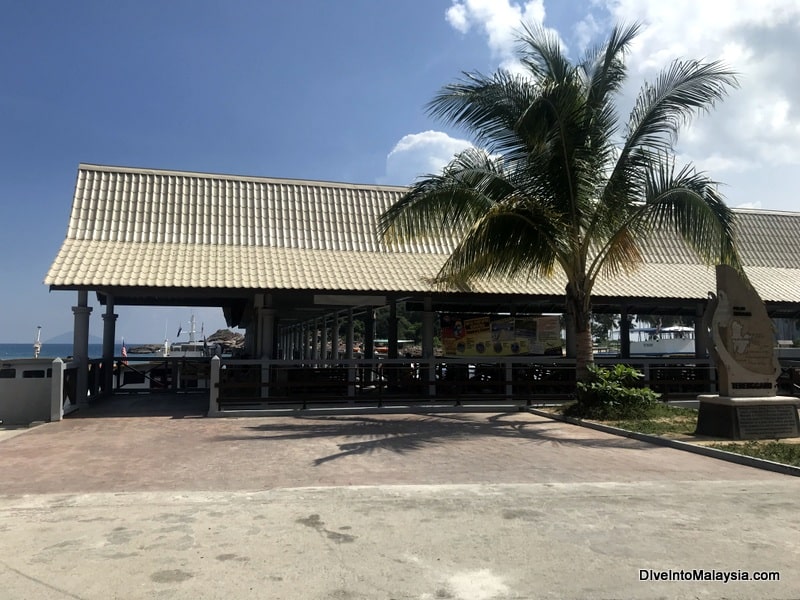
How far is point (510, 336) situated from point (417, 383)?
12.3ft

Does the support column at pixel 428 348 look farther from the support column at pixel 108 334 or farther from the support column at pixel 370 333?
the support column at pixel 108 334

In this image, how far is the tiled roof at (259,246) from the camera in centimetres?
1482

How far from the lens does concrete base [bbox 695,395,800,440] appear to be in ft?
33.9

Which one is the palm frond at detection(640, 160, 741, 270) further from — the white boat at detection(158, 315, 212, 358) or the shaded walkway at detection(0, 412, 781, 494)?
the white boat at detection(158, 315, 212, 358)

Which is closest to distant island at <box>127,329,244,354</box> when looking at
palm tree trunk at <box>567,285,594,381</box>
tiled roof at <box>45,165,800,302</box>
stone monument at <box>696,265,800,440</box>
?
tiled roof at <box>45,165,800,302</box>

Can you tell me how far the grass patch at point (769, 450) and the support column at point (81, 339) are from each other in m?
12.7

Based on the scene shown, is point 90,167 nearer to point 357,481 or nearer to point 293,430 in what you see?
point 293,430

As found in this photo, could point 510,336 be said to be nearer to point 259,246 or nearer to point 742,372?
point 259,246

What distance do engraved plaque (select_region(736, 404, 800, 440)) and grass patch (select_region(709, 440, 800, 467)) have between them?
0.84 feet

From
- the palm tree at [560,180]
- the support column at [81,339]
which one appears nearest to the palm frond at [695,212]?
the palm tree at [560,180]

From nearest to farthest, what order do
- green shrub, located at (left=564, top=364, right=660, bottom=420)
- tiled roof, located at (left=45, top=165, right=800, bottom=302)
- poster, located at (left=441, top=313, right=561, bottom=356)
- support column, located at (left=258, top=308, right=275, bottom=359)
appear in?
green shrub, located at (left=564, top=364, right=660, bottom=420) → tiled roof, located at (left=45, top=165, right=800, bottom=302) → support column, located at (left=258, top=308, right=275, bottom=359) → poster, located at (left=441, top=313, right=561, bottom=356)

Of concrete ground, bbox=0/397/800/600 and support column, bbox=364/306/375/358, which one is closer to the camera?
concrete ground, bbox=0/397/800/600

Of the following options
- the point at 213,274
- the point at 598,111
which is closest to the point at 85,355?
the point at 213,274

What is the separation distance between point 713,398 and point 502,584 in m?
7.86
